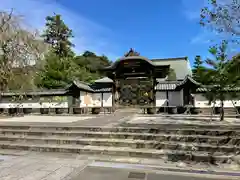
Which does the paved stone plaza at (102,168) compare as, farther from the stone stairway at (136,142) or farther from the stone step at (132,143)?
the stone step at (132,143)

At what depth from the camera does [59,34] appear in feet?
132

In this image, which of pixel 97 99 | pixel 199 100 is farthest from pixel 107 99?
pixel 199 100

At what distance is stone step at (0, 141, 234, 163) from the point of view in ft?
15.0

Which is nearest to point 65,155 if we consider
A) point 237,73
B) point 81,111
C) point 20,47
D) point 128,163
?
point 128,163

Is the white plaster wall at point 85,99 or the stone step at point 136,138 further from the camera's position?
the white plaster wall at point 85,99

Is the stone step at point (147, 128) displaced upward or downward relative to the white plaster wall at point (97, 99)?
downward

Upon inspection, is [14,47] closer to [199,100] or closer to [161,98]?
[161,98]

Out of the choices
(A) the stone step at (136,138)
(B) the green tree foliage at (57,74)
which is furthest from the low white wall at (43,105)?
(A) the stone step at (136,138)

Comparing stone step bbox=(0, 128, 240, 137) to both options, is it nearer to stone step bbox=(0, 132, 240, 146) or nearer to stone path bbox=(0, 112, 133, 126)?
stone step bbox=(0, 132, 240, 146)

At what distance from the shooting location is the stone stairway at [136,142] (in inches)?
190

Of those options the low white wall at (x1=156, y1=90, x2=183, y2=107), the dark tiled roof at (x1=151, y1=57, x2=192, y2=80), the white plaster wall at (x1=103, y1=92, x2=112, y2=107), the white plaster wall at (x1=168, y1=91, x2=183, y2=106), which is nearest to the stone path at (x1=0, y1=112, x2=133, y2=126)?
the white plaster wall at (x1=103, y1=92, x2=112, y2=107)

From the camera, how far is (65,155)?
16.8 ft

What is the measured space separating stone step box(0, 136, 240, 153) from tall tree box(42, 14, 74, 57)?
34.0 metres

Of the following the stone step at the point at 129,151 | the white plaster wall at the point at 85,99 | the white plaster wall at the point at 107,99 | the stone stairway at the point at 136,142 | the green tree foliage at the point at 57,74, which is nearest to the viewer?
the stone step at the point at 129,151
